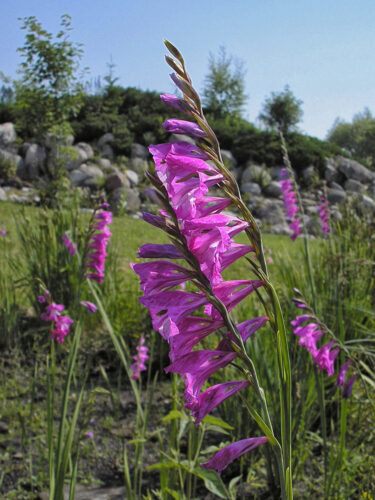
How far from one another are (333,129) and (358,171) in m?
28.3

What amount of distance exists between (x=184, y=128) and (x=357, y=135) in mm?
44844

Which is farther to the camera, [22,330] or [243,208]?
[22,330]

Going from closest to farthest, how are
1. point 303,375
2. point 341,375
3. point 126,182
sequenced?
point 341,375
point 303,375
point 126,182

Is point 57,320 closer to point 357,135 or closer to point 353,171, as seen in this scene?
point 353,171

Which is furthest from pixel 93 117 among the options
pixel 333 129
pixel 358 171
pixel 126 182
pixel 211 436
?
pixel 333 129

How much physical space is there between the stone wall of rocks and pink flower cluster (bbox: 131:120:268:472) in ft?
43.2

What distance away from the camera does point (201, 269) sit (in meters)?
0.64

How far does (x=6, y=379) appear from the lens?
3127mm

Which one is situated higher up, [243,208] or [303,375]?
[243,208]

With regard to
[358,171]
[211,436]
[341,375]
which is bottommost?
[211,436]

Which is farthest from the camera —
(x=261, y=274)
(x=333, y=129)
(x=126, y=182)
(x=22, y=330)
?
(x=333, y=129)

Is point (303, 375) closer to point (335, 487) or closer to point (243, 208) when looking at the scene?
point (335, 487)

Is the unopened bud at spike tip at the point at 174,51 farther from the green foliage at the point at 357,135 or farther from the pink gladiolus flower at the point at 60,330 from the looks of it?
the green foliage at the point at 357,135

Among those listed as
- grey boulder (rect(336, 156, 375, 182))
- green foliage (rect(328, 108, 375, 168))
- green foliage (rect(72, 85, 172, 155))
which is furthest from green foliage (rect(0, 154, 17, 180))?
green foliage (rect(328, 108, 375, 168))
